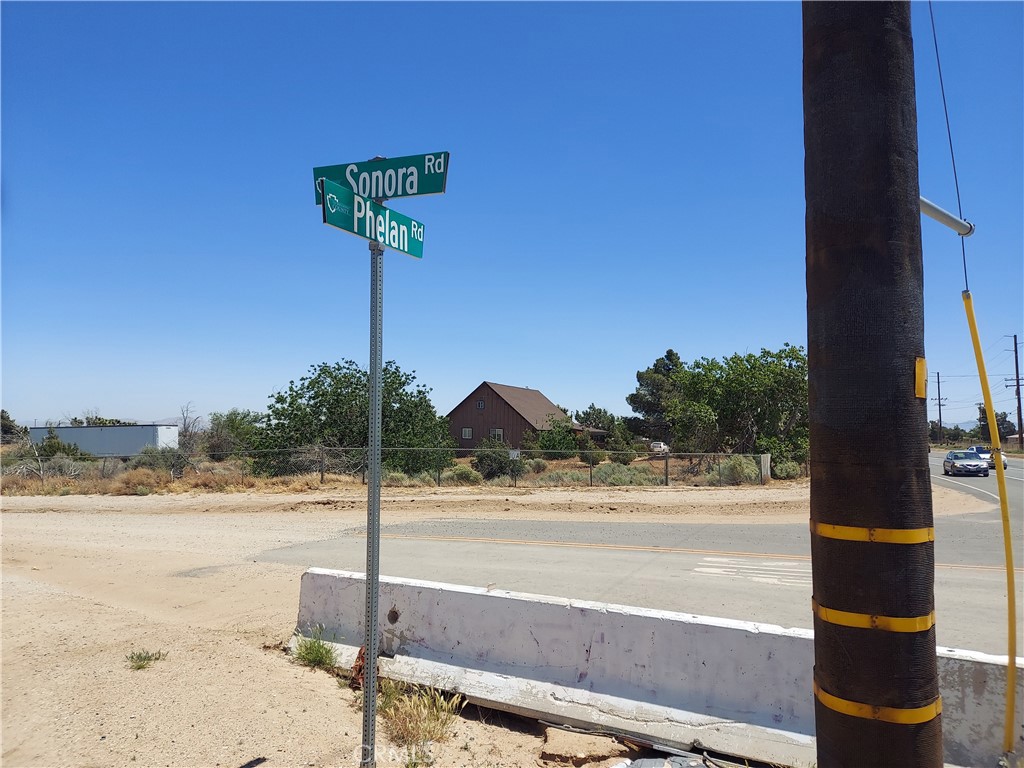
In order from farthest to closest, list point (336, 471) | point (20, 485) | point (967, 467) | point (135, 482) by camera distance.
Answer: point (967, 467)
point (336, 471)
point (20, 485)
point (135, 482)

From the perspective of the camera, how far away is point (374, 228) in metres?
3.89

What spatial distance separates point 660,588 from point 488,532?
698cm

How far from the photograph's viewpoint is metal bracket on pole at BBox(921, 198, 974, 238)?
3105mm

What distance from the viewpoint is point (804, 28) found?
8.59 ft

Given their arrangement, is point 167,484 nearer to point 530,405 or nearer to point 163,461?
point 163,461

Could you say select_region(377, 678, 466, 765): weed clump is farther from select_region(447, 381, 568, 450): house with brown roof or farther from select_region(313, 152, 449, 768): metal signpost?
select_region(447, 381, 568, 450): house with brown roof

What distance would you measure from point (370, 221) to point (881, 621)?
9.93ft

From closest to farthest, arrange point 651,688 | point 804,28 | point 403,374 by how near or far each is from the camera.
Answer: point 804,28, point 651,688, point 403,374

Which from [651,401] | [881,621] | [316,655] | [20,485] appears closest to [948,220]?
[881,621]

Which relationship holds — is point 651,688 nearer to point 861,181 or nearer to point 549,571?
point 861,181

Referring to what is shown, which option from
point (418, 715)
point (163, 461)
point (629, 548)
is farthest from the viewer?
point (163, 461)

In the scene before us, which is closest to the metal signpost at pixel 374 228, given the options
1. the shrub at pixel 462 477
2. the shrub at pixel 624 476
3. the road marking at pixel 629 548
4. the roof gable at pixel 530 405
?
the road marking at pixel 629 548

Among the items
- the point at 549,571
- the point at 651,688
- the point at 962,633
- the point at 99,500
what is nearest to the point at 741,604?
the point at 962,633

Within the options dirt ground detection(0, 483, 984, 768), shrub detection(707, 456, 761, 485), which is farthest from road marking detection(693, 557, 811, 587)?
shrub detection(707, 456, 761, 485)
